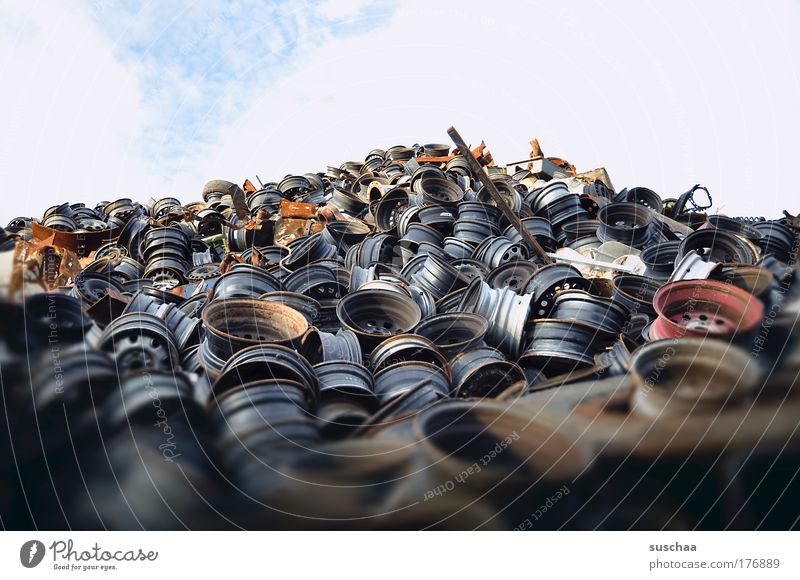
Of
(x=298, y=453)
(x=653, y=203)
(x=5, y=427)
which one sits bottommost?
(x=298, y=453)

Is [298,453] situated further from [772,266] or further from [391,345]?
[772,266]

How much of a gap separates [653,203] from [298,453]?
8.37 metres

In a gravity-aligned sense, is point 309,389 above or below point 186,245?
below

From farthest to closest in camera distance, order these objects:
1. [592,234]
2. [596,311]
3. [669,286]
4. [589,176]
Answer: [589,176], [592,234], [596,311], [669,286]

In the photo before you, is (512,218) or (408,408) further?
(512,218)

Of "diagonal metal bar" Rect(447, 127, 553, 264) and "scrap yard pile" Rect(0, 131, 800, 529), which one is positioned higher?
"diagonal metal bar" Rect(447, 127, 553, 264)

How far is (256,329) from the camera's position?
206 inches

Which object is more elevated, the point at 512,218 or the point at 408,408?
the point at 512,218

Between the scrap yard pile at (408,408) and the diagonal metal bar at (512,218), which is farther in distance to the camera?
the diagonal metal bar at (512,218)

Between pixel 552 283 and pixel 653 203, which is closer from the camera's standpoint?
pixel 552 283

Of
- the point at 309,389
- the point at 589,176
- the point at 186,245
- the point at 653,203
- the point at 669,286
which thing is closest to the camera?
the point at 309,389

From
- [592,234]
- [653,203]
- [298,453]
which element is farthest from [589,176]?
[298,453]

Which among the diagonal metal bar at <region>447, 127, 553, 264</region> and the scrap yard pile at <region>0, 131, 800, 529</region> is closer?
the scrap yard pile at <region>0, 131, 800, 529</region>

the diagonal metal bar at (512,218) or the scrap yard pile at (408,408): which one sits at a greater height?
the diagonal metal bar at (512,218)
